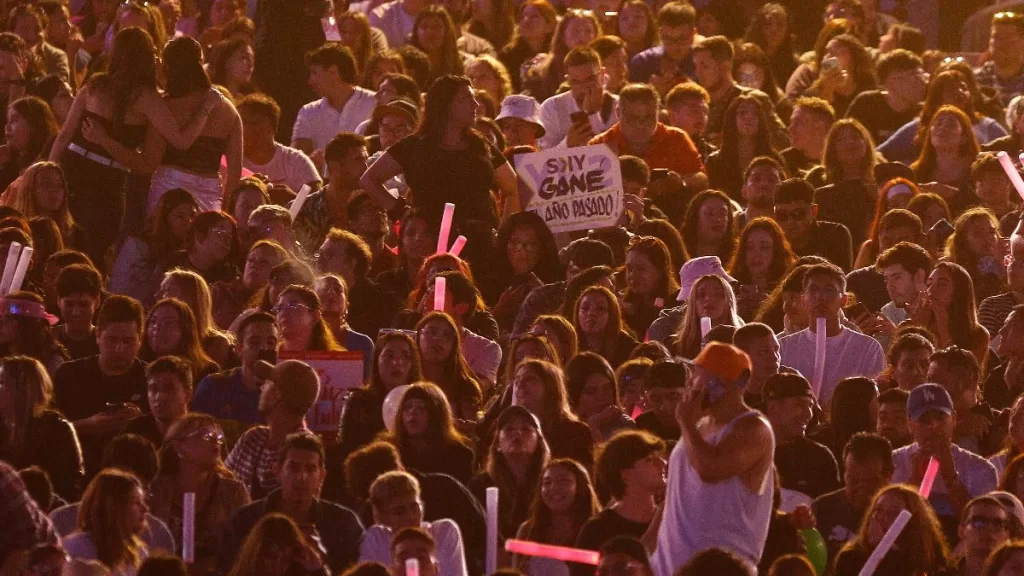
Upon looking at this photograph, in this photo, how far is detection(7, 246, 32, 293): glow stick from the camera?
38.2ft

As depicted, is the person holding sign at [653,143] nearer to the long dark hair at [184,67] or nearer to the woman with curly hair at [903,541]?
the long dark hair at [184,67]

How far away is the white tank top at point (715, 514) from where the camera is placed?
343 inches

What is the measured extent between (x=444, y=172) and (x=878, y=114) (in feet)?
14.2

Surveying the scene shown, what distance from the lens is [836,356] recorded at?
466 inches

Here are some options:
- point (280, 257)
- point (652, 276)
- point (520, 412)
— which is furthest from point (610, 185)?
point (520, 412)

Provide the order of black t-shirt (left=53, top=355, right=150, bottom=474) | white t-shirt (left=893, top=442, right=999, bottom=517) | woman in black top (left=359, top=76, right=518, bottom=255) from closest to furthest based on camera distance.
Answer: white t-shirt (left=893, top=442, right=999, bottom=517)
black t-shirt (left=53, top=355, right=150, bottom=474)
woman in black top (left=359, top=76, right=518, bottom=255)

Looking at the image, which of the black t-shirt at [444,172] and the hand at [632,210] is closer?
the black t-shirt at [444,172]

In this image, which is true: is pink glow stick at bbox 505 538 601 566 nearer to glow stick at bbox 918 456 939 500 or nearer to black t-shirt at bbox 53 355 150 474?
glow stick at bbox 918 456 939 500

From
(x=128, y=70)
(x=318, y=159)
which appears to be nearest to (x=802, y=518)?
(x=128, y=70)

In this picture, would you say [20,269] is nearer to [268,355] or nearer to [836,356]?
[268,355]

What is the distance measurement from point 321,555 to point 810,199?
5136 millimetres

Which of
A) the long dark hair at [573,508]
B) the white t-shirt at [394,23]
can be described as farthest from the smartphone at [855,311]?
the white t-shirt at [394,23]

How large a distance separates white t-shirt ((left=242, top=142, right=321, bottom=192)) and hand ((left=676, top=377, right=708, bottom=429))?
6.36 meters

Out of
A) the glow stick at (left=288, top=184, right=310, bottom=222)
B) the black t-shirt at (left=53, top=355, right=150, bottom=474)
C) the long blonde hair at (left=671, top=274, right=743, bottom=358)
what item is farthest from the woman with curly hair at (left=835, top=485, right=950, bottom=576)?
the glow stick at (left=288, top=184, right=310, bottom=222)
